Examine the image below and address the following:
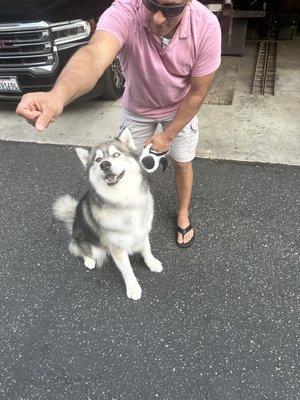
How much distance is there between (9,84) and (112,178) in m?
2.67

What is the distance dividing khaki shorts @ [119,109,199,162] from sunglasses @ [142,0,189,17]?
72 cm

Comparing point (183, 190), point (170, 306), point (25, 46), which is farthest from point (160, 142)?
point (25, 46)

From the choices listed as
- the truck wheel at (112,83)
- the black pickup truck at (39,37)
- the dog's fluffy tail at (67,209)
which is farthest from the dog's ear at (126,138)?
the truck wheel at (112,83)

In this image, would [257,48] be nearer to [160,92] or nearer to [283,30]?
[283,30]

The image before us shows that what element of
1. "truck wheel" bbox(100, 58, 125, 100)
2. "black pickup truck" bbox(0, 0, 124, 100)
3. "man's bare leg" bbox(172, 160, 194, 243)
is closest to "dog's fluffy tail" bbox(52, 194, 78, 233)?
"man's bare leg" bbox(172, 160, 194, 243)

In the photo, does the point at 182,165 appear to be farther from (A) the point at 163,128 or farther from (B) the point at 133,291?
(B) the point at 133,291

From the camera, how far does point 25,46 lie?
3.53 metres

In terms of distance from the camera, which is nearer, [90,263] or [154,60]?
[154,60]

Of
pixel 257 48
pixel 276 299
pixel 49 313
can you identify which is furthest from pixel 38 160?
pixel 257 48

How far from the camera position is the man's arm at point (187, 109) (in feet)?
6.08

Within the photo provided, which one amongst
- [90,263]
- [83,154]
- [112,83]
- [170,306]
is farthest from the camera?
[112,83]

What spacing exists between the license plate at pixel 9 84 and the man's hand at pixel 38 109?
291cm

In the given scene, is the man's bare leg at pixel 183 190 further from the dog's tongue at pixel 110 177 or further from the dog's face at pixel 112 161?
the dog's tongue at pixel 110 177

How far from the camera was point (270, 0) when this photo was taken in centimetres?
514
